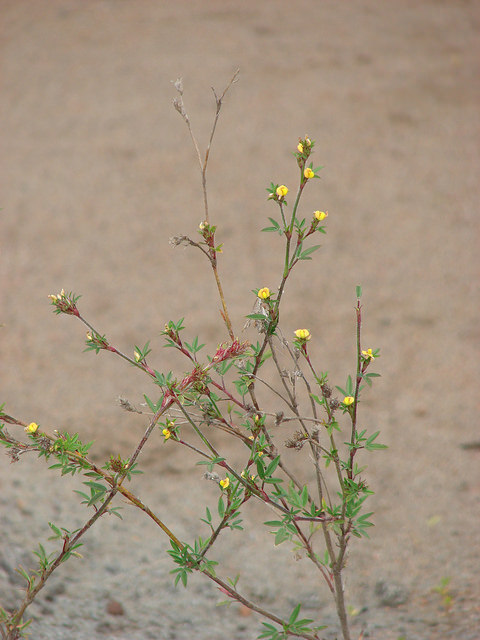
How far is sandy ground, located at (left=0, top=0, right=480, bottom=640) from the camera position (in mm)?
2705

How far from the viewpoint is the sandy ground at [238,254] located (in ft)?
8.87

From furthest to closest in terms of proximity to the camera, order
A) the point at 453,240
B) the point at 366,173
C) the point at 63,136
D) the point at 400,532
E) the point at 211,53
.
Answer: the point at 211,53, the point at 63,136, the point at 366,173, the point at 453,240, the point at 400,532

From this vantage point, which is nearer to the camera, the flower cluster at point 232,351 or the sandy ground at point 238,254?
the flower cluster at point 232,351

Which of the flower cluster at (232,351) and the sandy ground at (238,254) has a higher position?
the sandy ground at (238,254)

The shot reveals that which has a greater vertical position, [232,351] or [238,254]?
[238,254]

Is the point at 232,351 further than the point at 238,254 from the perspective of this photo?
No

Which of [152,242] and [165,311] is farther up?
[152,242]

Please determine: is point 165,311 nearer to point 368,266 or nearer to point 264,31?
point 368,266

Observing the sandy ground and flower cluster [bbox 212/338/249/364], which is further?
the sandy ground

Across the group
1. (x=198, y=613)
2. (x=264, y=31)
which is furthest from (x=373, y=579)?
(x=264, y=31)

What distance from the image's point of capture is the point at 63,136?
5.56 m

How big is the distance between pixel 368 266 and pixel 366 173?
3.27 ft

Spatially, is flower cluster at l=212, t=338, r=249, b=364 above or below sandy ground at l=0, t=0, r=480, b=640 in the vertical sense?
below

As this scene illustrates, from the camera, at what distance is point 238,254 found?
15.0 ft
